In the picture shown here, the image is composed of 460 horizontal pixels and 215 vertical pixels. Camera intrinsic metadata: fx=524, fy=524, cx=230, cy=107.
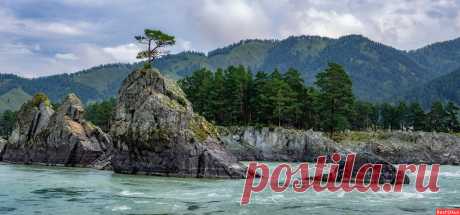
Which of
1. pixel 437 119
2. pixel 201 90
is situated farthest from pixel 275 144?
pixel 437 119

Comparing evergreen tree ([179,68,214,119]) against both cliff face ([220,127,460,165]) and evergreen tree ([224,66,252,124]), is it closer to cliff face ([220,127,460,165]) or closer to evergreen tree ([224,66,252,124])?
evergreen tree ([224,66,252,124])

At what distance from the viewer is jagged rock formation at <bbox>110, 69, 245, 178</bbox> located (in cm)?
5678

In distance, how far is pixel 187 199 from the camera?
1452 inches

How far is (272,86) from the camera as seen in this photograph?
106 m

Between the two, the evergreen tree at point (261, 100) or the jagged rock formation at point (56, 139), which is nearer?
the jagged rock formation at point (56, 139)

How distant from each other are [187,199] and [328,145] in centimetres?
6471

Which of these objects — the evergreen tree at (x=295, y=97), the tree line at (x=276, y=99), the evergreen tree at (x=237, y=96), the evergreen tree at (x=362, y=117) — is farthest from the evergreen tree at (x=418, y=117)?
the evergreen tree at (x=237, y=96)

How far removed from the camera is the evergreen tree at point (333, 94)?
109 m

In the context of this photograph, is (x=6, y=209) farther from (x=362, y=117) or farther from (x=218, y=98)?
(x=362, y=117)

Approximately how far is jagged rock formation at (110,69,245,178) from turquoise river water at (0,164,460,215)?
311 inches

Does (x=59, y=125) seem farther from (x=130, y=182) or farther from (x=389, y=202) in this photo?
(x=389, y=202)

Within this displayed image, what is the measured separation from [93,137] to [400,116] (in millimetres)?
89666

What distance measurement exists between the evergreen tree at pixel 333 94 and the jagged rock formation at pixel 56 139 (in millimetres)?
47524

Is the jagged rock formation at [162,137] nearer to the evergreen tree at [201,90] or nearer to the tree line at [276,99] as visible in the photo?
the tree line at [276,99]
